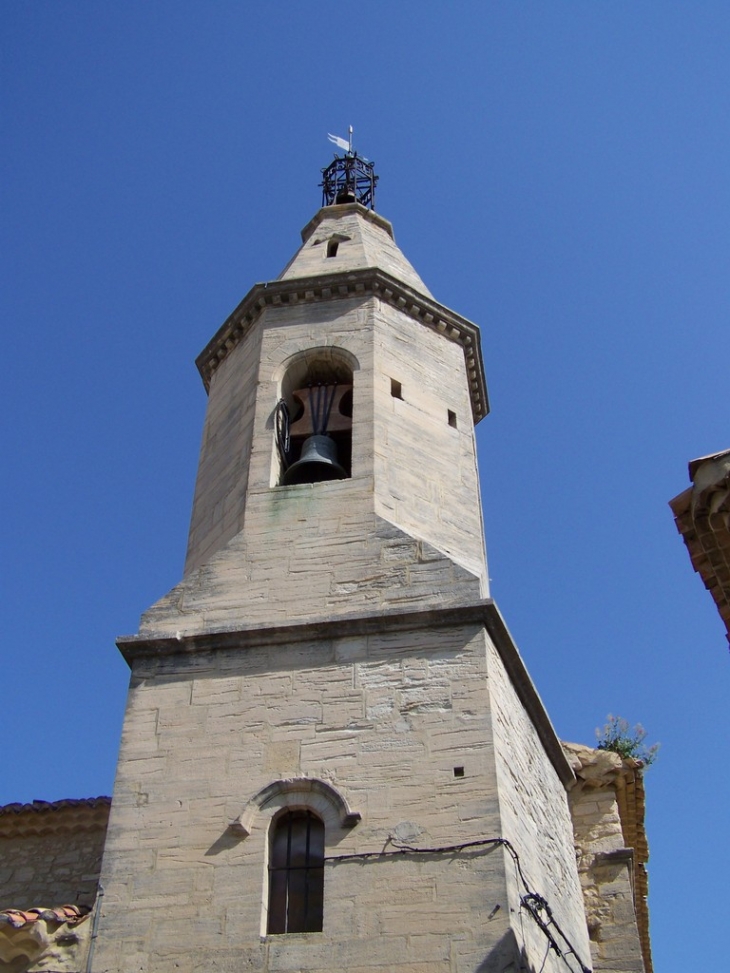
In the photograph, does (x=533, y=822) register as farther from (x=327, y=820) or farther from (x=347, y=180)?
(x=347, y=180)

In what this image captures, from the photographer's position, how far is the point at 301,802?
8.83 metres

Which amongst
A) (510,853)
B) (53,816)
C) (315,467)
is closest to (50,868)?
(53,816)

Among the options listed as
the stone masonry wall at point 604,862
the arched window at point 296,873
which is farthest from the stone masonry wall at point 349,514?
the stone masonry wall at point 604,862

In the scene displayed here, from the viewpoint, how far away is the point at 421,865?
27.0 ft

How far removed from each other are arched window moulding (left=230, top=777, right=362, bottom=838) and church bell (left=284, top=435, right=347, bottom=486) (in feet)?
11.2

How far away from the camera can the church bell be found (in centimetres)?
1149

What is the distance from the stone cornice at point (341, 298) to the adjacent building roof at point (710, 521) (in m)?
6.30

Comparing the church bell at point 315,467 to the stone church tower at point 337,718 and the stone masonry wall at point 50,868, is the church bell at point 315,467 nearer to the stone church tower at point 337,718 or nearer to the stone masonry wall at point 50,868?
the stone church tower at point 337,718

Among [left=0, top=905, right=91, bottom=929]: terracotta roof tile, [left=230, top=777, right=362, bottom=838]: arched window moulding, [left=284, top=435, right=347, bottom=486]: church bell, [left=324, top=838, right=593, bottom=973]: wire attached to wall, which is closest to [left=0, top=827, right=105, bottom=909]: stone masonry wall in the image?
[left=0, top=905, right=91, bottom=929]: terracotta roof tile

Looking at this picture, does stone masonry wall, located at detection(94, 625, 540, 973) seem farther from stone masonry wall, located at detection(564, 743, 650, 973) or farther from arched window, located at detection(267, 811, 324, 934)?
stone masonry wall, located at detection(564, 743, 650, 973)

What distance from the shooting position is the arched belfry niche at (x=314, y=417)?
11.6 m

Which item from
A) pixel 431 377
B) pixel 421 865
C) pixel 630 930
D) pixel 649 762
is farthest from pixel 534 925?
pixel 431 377

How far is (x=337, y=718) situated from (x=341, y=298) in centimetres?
551

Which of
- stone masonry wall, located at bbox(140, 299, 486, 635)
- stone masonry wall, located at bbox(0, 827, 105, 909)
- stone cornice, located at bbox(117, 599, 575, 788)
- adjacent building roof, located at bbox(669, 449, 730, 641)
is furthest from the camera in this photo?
stone masonry wall, located at bbox(0, 827, 105, 909)
